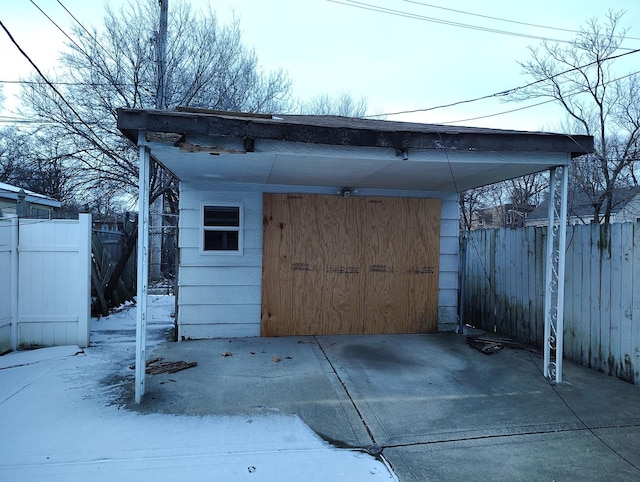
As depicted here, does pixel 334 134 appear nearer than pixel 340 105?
Yes

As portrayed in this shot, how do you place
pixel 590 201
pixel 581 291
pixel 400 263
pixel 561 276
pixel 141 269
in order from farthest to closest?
1. pixel 590 201
2. pixel 400 263
3. pixel 581 291
4. pixel 561 276
5. pixel 141 269

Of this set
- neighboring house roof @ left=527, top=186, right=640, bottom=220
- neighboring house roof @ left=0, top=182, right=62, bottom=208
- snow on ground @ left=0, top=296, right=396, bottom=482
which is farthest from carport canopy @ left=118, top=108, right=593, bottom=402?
neighboring house roof @ left=527, top=186, right=640, bottom=220

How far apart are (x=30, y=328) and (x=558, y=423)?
235 inches

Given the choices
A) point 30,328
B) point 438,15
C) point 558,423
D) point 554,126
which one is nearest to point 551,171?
point 558,423

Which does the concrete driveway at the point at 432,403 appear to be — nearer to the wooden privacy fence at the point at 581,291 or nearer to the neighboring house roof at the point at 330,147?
the wooden privacy fence at the point at 581,291

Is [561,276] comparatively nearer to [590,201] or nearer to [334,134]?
[334,134]

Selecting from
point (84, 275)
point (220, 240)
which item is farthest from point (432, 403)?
point (84, 275)

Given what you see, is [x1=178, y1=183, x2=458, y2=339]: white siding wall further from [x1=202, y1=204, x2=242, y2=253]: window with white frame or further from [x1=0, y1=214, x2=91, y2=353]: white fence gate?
[x1=0, y1=214, x2=91, y2=353]: white fence gate

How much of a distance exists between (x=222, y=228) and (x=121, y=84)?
9774mm

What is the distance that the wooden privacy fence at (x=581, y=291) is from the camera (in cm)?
414

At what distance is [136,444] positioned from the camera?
110 inches

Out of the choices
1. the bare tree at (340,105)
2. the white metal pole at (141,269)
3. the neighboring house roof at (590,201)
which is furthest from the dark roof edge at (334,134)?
the bare tree at (340,105)

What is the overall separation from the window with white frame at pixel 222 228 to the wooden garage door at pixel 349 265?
410mm

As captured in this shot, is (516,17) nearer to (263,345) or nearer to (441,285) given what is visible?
(441,285)
